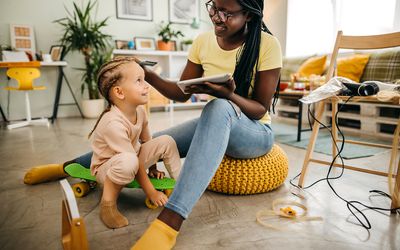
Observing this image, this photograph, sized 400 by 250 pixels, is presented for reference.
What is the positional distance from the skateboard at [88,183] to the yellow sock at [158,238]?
1.12ft

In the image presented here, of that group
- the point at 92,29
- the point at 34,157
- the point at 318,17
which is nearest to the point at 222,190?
the point at 34,157

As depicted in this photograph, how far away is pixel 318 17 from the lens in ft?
13.1

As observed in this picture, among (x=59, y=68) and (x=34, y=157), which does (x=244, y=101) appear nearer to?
(x=34, y=157)

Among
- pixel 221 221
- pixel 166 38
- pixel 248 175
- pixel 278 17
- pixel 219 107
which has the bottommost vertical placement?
pixel 221 221

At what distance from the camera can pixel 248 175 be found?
Result: 126 cm

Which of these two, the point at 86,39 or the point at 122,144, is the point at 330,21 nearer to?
the point at 86,39

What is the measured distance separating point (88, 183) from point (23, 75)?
8.21 feet

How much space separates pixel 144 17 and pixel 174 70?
3.17 feet

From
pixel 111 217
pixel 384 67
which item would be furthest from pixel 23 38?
pixel 384 67

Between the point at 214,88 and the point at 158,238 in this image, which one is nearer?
the point at 158,238

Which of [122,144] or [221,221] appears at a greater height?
[122,144]

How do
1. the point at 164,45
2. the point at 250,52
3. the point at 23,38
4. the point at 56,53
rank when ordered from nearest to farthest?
1. the point at 250,52
2. the point at 23,38
3. the point at 56,53
4. the point at 164,45

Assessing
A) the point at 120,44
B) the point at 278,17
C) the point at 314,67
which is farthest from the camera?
the point at 278,17

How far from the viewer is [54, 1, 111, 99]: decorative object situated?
12.3ft
